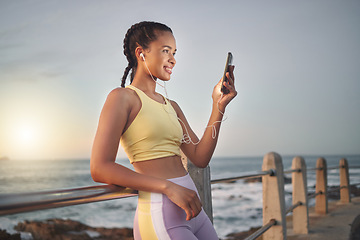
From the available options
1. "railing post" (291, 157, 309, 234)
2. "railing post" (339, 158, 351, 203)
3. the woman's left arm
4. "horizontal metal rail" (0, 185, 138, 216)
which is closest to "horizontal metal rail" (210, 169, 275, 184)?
the woman's left arm

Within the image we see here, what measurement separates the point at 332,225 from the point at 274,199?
224 cm

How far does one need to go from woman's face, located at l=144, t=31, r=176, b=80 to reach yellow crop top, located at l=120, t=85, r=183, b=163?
144 millimetres

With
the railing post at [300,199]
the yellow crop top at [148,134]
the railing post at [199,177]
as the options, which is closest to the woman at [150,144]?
the yellow crop top at [148,134]

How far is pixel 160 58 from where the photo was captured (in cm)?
130

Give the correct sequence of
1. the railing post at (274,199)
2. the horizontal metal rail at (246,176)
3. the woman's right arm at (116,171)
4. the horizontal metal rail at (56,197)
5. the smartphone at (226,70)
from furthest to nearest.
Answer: the railing post at (274,199) < the horizontal metal rail at (246,176) < the smartphone at (226,70) < the woman's right arm at (116,171) < the horizontal metal rail at (56,197)

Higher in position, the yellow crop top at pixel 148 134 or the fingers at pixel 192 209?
the yellow crop top at pixel 148 134

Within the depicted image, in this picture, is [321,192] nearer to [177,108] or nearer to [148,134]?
[177,108]

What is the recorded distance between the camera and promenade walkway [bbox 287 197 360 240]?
13.0 ft

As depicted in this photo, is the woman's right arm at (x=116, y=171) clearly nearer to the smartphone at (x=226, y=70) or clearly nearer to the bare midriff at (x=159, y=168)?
the bare midriff at (x=159, y=168)

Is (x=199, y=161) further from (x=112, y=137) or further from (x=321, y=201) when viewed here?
(x=321, y=201)

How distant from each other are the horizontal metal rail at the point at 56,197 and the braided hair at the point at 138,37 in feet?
1.97

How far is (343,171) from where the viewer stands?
22.5 feet

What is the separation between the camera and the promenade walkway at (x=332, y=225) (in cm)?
398

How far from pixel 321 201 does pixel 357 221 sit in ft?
2.60
